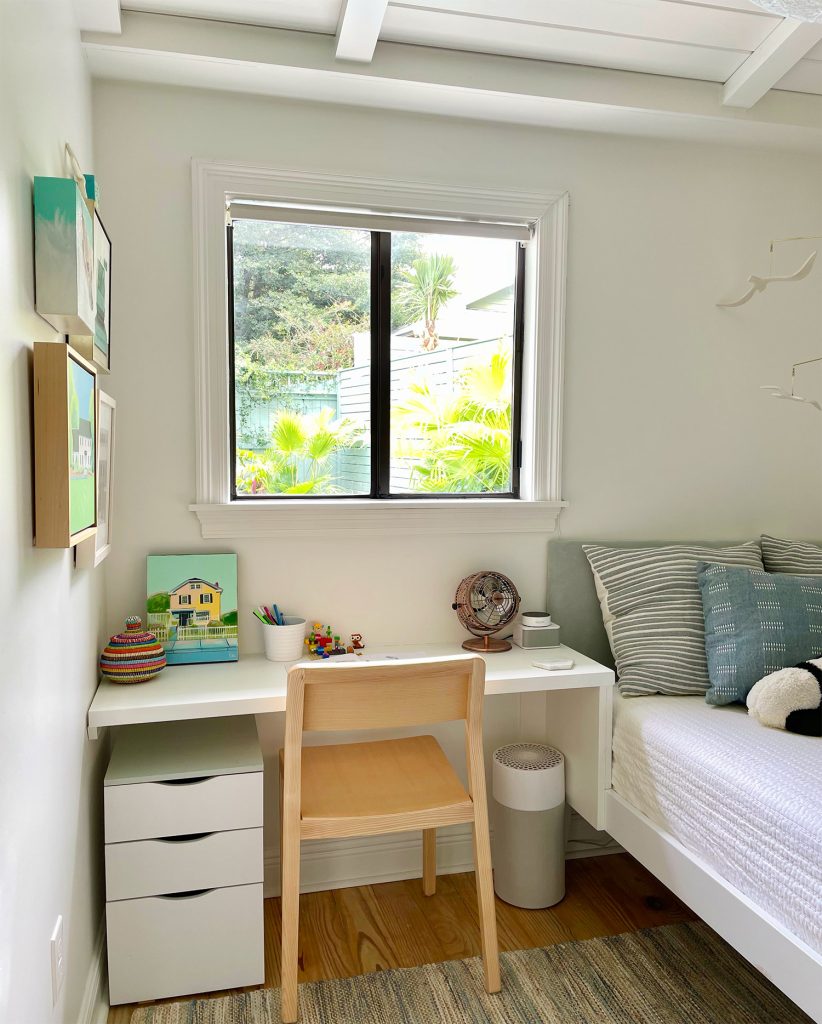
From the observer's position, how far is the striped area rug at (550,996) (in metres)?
1.89

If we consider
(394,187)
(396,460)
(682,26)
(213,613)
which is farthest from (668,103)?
(213,613)

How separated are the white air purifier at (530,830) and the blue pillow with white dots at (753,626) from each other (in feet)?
Answer: 1.76

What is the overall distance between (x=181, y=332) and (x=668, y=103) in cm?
161

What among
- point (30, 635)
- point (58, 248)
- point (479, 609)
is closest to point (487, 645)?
point (479, 609)

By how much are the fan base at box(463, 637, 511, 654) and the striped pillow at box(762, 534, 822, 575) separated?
95 centimetres

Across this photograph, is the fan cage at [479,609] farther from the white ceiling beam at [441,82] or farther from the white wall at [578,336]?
the white ceiling beam at [441,82]

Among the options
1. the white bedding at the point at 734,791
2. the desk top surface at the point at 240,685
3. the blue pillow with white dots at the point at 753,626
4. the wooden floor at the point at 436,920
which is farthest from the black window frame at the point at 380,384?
the wooden floor at the point at 436,920

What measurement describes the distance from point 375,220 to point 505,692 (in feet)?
4.78

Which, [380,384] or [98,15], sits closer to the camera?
[98,15]

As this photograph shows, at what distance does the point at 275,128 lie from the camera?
231cm

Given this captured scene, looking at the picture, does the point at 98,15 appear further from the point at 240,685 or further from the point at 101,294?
the point at 240,685

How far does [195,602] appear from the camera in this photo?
7.55 ft

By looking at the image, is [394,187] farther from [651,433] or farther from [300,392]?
[651,433]

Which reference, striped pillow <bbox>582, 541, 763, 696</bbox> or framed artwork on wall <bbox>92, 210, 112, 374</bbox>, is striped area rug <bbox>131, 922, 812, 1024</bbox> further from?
framed artwork on wall <bbox>92, 210, 112, 374</bbox>
